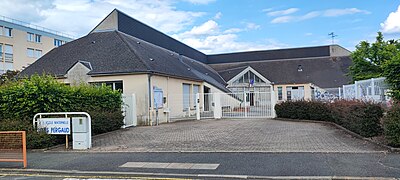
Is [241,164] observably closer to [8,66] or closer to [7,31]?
[8,66]

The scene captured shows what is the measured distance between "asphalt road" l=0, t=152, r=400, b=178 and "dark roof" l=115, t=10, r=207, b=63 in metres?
18.8

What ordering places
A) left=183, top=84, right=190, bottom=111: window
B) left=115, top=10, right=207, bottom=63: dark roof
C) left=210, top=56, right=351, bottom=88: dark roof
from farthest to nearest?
1. left=210, top=56, right=351, bottom=88: dark roof
2. left=115, top=10, right=207, bottom=63: dark roof
3. left=183, top=84, right=190, bottom=111: window

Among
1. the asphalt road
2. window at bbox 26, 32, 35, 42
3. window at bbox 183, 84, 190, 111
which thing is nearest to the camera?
the asphalt road

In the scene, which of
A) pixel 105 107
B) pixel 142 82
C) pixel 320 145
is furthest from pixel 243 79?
pixel 320 145

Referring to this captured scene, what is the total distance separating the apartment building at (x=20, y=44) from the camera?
161ft

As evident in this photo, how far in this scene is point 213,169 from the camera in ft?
26.0

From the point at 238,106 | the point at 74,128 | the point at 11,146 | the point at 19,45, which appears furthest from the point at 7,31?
the point at 11,146

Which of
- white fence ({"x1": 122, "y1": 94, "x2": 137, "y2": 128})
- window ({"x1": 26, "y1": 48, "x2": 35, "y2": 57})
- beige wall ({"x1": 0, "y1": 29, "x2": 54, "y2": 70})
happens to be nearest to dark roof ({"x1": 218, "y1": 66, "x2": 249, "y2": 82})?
white fence ({"x1": 122, "y1": 94, "x2": 137, "y2": 128})

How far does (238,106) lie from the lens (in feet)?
85.0

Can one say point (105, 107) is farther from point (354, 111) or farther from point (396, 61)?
point (396, 61)

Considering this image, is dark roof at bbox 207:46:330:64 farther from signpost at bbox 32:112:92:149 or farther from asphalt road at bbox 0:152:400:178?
asphalt road at bbox 0:152:400:178

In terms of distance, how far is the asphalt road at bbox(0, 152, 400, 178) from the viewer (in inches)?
290

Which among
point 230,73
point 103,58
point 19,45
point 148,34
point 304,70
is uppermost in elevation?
point 19,45

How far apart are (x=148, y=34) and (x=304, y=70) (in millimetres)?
25068
